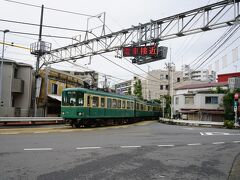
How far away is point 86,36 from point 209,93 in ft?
91.9

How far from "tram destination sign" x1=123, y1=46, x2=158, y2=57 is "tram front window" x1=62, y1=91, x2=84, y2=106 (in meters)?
4.43

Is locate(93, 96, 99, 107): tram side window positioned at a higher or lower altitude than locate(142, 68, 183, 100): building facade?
lower

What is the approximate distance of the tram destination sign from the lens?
20775 mm

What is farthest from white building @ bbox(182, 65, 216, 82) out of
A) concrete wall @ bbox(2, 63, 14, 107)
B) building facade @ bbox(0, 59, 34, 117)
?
concrete wall @ bbox(2, 63, 14, 107)

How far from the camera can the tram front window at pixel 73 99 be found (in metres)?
22.2

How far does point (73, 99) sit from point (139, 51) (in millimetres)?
5929

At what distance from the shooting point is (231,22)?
16.8 metres

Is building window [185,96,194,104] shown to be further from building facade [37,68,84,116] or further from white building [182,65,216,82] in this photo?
building facade [37,68,84,116]

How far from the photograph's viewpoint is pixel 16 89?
31.3 m

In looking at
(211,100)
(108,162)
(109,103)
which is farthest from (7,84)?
(211,100)

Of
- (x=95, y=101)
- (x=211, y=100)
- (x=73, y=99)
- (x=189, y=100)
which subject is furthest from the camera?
(x=189, y=100)

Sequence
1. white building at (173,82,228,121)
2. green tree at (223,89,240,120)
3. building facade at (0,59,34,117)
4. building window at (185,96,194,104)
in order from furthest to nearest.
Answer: building window at (185,96,194,104) → white building at (173,82,228,121) → green tree at (223,89,240,120) → building facade at (0,59,34,117)

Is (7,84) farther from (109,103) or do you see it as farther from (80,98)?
(80,98)

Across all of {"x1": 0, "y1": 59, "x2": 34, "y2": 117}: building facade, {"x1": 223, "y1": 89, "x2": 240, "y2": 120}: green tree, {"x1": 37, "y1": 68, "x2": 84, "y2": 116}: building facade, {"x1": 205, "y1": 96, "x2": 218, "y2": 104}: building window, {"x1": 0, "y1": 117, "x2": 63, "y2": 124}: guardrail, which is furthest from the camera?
{"x1": 205, "y1": 96, "x2": 218, "y2": 104}: building window
